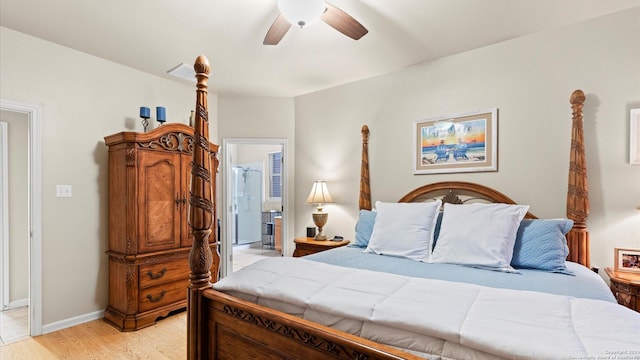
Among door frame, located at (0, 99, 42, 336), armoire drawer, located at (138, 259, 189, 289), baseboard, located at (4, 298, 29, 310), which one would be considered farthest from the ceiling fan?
baseboard, located at (4, 298, 29, 310)

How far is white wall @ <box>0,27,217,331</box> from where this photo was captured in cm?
279

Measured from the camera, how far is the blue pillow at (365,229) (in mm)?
2906

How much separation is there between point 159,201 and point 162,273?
70cm

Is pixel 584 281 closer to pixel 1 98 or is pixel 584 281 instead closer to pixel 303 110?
pixel 303 110

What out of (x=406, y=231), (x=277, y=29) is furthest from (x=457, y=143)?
(x=277, y=29)

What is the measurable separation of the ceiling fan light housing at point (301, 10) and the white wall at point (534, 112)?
174cm

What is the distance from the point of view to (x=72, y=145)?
119 inches

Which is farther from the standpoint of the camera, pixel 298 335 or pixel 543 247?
pixel 543 247

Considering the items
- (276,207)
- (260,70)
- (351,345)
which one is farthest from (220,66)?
(276,207)

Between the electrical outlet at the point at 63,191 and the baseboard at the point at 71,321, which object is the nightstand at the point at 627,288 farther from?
the electrical outlet at the point at 63,191

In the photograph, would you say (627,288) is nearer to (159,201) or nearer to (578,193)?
(578,193)

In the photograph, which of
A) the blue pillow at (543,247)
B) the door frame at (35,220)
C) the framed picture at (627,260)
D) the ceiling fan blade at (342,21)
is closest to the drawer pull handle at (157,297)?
the door frame at (35,220)

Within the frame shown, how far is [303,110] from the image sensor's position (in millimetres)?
4324

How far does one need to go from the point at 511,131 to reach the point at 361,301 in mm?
2344
